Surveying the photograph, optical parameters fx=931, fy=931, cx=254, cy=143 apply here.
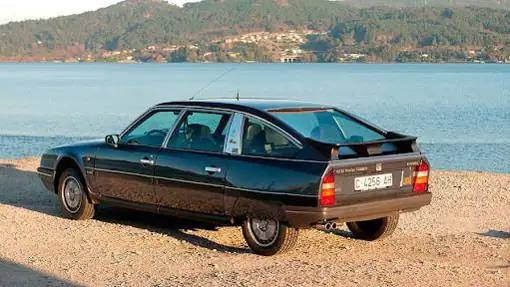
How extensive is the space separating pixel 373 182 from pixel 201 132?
193 centimetres

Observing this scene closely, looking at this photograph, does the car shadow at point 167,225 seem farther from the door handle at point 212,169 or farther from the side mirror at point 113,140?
the side mirror at point 113,140

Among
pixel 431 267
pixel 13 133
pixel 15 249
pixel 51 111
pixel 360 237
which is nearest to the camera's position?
pixel 431 267

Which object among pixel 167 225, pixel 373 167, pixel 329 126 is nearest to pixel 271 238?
pixel 373 167

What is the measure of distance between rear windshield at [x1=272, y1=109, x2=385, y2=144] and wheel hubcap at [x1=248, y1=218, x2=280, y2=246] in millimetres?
905

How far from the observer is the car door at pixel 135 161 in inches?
385

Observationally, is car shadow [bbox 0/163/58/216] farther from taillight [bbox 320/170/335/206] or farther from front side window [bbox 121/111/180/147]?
taillight [bbox 320/170/335/206]

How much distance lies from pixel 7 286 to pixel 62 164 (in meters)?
3.52

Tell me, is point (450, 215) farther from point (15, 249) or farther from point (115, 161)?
point (15, 249)

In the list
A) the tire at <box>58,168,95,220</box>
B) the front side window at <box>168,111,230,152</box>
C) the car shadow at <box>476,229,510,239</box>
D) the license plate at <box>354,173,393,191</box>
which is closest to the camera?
the license plate at <box>354,173,393,191</box>

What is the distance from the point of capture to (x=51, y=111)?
53344mm

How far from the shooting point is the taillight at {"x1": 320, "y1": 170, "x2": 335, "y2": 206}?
8.23 metres

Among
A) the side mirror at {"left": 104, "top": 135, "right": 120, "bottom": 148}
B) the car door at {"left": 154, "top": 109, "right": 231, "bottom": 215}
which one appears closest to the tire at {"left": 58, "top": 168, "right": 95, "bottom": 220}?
the side mirror at {"left": 104, "top": 135, "right": 120, "bottom": 148}

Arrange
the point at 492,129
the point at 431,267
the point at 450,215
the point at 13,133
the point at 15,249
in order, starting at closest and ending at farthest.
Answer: the point at 431,267 < the point at 15,249 < the point at 450,215 < the point at 13,133 < the point at 492,129

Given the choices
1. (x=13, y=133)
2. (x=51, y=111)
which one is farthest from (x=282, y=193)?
(x=51, y=111)
